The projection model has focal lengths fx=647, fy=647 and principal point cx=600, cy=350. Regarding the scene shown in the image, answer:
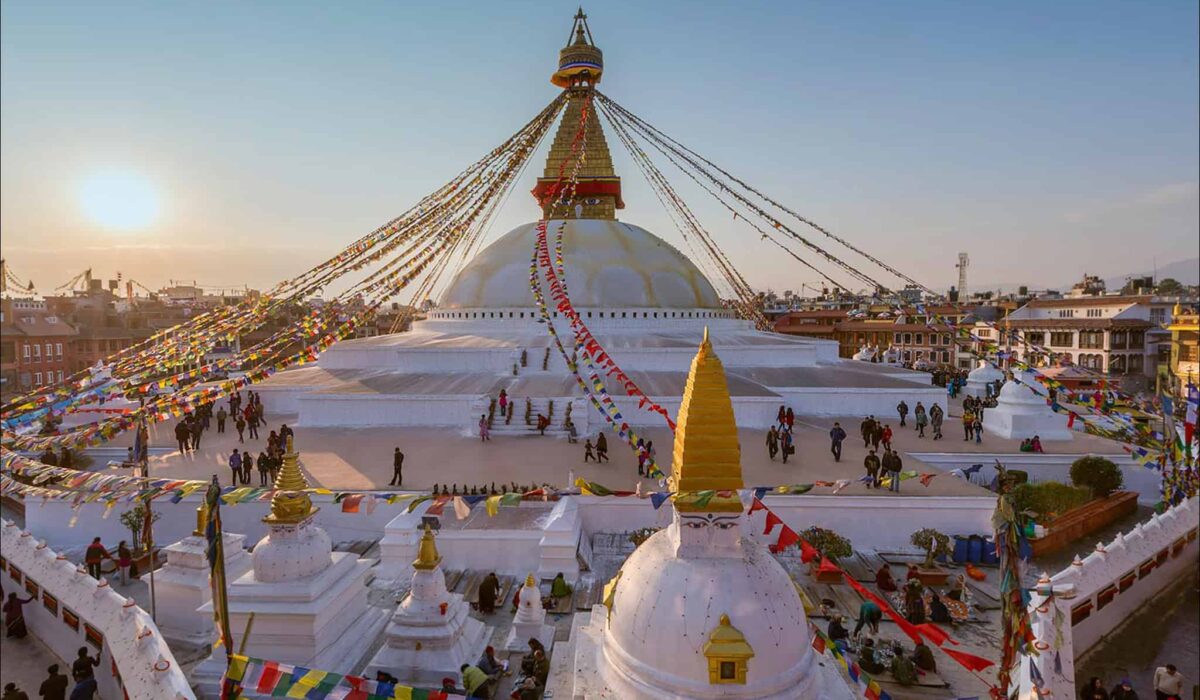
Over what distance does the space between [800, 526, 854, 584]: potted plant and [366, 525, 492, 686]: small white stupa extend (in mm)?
4063

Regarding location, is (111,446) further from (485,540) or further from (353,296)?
(485,540)

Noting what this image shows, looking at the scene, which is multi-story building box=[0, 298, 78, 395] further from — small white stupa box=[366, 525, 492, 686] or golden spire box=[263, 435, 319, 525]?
small white stupa box=[366, 525, 492, 686]

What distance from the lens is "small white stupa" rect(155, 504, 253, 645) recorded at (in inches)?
264

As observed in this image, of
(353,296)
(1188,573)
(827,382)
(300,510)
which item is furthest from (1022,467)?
(353,296)

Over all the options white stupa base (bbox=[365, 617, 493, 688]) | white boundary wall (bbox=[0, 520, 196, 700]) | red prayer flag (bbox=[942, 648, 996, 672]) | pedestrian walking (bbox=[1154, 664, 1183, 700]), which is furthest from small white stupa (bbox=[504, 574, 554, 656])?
pedestrian walking (bbox=[1154, 664, 1183, 700])

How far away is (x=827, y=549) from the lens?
784 centimetres

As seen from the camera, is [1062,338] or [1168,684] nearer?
[1168,684]

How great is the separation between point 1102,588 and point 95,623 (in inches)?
406

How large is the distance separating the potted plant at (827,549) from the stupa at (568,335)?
458cm

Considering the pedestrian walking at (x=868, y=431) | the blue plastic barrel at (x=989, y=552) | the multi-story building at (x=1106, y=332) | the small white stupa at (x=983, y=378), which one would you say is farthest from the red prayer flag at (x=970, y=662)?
the multi-story building at (x=1106, y=332)

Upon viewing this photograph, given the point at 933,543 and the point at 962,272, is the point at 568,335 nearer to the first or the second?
the point at 933,543

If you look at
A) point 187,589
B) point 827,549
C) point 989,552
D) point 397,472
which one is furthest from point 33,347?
point 989,552

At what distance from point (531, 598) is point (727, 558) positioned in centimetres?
334

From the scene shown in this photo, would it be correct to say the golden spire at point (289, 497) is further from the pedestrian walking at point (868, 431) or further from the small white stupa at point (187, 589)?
the pedestrian walking at point (868, 431)
